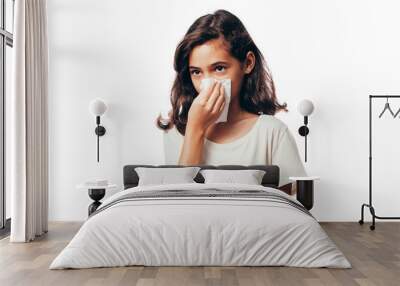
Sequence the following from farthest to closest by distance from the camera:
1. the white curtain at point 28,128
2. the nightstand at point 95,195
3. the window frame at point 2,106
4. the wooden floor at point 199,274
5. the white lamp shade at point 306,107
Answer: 1. the white lamp shade at point 306,107
2. the nightstand at point 95,195
3. the window frame at point 2,106
4. the white curtain at point 28,128
5. the wooden floor at point 199,274

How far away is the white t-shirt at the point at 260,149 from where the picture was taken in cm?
714

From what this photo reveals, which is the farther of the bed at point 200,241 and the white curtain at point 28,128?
the white curtain at point 28,128

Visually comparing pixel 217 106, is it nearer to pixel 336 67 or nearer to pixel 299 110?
pixel 299 110

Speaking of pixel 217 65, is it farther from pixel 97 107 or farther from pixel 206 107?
pixel 97 107

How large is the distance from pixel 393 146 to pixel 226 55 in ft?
8.13

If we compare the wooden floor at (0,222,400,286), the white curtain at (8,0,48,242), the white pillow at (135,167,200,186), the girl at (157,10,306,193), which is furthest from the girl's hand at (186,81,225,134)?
the wooden floor at (0,222,400,286)

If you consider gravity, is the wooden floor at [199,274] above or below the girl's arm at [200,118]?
below

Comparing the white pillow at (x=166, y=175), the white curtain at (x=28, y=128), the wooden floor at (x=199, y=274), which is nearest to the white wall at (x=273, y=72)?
the white pillow at (x=166, y=175)

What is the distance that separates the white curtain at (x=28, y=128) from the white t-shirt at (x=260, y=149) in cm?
171

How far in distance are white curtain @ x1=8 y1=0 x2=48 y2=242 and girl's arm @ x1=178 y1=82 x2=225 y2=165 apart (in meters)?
1.80

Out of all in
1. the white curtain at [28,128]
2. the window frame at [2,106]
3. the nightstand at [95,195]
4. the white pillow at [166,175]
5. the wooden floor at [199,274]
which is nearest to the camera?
the wooden floor at [199,274]

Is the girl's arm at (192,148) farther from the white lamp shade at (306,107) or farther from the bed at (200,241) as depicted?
the bed at (200,241)

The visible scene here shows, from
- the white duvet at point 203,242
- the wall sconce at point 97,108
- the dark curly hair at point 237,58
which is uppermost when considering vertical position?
the dark curly hair at point 237,58

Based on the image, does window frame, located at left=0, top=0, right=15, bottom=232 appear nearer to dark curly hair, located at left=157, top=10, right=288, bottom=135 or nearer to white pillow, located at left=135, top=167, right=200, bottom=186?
white pillow, located at left=135, top=167, right=200, bottom=186
